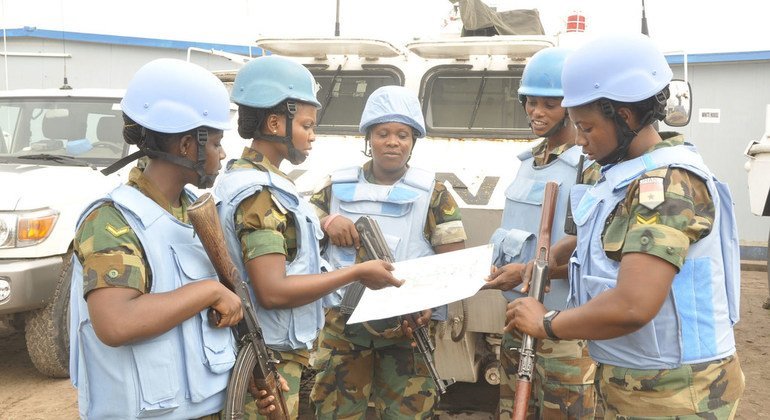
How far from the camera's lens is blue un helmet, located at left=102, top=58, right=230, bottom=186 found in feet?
6.37

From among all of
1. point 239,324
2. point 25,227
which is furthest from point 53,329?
point 239,324

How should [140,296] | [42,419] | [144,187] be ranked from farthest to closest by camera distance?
[42,419], [144,187], [140,296]

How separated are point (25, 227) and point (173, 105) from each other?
3110mm

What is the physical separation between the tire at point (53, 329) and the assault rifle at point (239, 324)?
3057mm

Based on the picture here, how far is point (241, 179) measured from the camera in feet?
7.60

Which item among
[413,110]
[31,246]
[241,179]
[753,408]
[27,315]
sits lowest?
[753,408]

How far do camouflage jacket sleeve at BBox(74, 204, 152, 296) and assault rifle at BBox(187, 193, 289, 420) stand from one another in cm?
16

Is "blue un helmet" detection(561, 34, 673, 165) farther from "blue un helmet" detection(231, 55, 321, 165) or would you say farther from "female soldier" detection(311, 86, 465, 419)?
"female soldier" detection(311, 86, 465, 419)

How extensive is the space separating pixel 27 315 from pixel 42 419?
2.52ft

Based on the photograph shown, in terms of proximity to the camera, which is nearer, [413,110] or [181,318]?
[181,318]

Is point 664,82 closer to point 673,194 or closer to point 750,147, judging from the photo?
point 673,194

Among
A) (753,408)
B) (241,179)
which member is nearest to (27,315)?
(241,179)

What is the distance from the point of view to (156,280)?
6.07 feet

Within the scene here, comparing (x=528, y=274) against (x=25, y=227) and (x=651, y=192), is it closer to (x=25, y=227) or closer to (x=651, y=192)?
(x=651, y=192)
